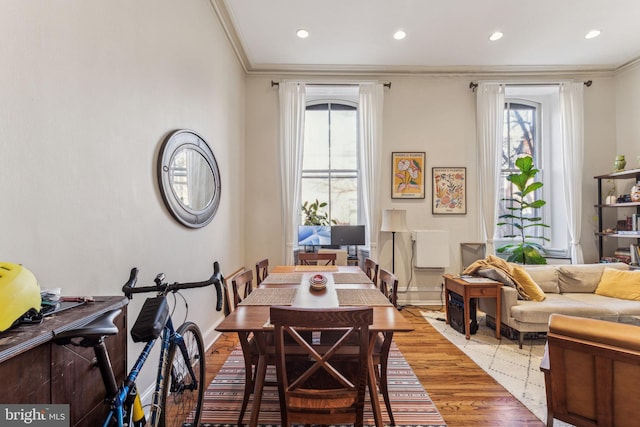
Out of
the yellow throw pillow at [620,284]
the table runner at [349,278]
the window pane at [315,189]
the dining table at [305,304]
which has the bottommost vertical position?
the yellow throw pillow at [620,284]

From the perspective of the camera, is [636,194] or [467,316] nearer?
[467,316]

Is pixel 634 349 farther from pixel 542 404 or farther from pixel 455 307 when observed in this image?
pixel 455 307

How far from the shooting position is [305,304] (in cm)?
178

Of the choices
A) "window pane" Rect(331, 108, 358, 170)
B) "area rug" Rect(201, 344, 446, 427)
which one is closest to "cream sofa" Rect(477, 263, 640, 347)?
"area rug" Rect(201, 344, 446, 427)

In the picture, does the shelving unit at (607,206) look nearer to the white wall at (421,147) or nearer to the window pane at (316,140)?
the white wall at (421,147)

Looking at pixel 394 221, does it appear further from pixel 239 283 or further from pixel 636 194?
pixel 636 194

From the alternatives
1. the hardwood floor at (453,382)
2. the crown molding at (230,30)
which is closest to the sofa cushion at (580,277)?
the hardwood floor at (453,382)

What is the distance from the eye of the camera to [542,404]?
2.06m

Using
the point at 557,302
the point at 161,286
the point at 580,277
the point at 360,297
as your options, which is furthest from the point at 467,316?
the point at 161,286

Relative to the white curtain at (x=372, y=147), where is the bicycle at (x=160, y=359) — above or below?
below

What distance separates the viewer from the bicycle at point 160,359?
37.4 inches

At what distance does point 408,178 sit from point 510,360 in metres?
2.66

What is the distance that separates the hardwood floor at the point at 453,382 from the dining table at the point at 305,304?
752 millimetres

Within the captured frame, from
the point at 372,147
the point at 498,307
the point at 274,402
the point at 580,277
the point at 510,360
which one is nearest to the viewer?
the point at 274,402
